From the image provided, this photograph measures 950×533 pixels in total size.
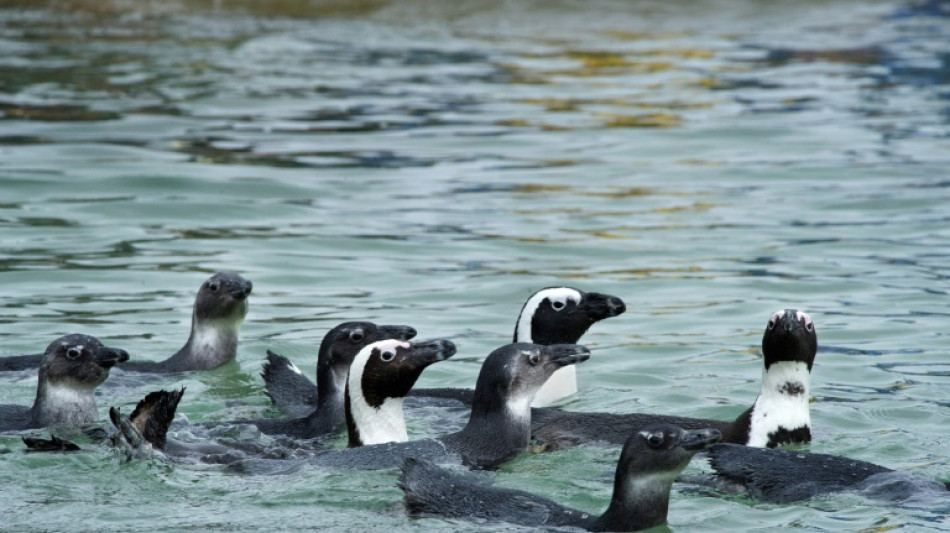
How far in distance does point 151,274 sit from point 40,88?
8107 mm

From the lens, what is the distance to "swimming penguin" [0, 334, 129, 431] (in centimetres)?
862

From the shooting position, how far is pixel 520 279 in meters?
12.6

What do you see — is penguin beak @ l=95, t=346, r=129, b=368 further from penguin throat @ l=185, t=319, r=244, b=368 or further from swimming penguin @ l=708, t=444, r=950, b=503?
swimming penguin @ l=708, t=444, r=950, b=503

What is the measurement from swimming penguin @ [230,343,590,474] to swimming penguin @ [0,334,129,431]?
1.51 meters

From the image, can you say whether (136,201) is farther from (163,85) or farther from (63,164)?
(163,85)

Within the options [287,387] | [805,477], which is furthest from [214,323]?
[805,477]

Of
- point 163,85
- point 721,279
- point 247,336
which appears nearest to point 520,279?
point 721,279

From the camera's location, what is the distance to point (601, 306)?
9273 millimetres

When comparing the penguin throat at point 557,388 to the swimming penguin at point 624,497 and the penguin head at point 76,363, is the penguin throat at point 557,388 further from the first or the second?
the swimming penguin at point 624,497

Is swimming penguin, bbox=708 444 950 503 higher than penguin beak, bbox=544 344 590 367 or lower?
lower

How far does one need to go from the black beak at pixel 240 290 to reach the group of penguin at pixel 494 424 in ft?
2.49

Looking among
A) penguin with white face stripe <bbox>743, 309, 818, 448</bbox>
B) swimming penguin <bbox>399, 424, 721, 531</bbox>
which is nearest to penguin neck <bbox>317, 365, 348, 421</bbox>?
swimming penguin <bbox>399, 424, 721, 531</bbox>

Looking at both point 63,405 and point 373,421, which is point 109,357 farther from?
point 373,421

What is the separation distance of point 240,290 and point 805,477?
4.28m
